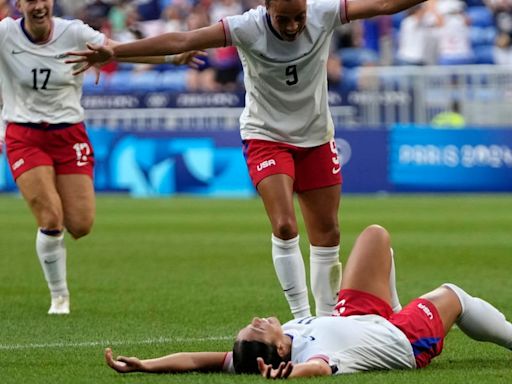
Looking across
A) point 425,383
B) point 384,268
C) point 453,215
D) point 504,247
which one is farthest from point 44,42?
point 453,215

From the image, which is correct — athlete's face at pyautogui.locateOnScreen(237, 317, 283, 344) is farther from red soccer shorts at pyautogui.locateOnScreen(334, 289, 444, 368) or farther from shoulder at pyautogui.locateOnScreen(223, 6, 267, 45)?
shoulder at pyautogui.locateOnScreen(223, 6, 267, 45)

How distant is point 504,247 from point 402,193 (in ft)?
31.6

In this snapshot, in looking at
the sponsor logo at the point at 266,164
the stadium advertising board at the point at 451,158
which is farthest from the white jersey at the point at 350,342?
the stadium advertising board at the point at 451,158

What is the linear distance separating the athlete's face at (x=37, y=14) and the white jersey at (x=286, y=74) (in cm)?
248

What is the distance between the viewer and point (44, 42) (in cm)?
1109

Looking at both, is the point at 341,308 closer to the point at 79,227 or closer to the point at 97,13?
the point at 79,227

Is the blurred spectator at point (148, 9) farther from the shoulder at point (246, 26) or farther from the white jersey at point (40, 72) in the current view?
the shoulder at point (246, 26)

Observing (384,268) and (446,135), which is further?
(446,135)

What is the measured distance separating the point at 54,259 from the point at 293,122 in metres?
2.92

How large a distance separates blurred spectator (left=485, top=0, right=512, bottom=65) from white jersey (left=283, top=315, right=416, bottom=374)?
21782 mm

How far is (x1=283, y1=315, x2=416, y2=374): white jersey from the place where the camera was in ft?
22.9

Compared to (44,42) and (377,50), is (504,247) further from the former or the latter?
(377,50)

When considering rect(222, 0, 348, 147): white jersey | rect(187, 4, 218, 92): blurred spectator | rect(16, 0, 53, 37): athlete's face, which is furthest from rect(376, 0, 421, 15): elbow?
rect(187, 4, 218, 92): blurred spectator

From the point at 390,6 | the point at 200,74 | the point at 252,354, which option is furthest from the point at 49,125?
the point at 200,74
